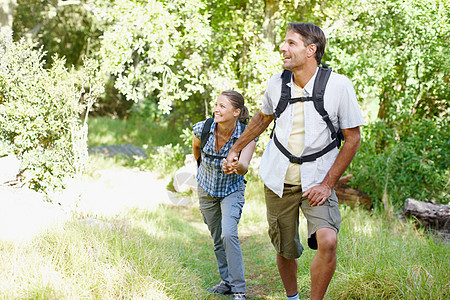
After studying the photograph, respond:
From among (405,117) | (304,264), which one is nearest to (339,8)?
(405,117)

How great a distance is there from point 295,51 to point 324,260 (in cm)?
134

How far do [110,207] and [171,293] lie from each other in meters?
2.63

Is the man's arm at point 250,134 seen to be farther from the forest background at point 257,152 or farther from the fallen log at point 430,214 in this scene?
the fallen log at point 430,214

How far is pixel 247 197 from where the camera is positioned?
7.89m

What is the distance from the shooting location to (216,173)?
157 inches

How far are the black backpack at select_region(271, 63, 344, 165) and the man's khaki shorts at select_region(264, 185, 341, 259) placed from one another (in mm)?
229

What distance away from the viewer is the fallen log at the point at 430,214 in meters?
6.21

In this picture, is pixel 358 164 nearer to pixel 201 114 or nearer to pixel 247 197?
pixel 247 197

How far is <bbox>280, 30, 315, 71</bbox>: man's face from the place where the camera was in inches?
126

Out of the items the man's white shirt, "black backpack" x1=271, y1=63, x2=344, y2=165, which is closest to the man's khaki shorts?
the man's white shirt

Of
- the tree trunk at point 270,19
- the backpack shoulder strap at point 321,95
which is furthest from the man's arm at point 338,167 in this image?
the tree trunk at point 270,19

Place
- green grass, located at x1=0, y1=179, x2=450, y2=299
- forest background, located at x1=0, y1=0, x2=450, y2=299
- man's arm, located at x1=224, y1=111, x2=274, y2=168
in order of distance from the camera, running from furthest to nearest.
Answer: forest background, located at x1=0, y1=0, x2=450, y2=299 < man's arm, located at x1=224, y1=111, x2=274, y2=168 < green grass, located at x1=0, y1=179, x2=450, y2=299

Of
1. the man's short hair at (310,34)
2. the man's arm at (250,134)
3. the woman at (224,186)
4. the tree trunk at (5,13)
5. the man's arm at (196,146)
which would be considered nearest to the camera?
the man's short hair at (310,34)

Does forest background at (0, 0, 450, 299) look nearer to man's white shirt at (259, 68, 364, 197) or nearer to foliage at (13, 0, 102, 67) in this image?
man's white shirt at (259, 68, 364, 197)
